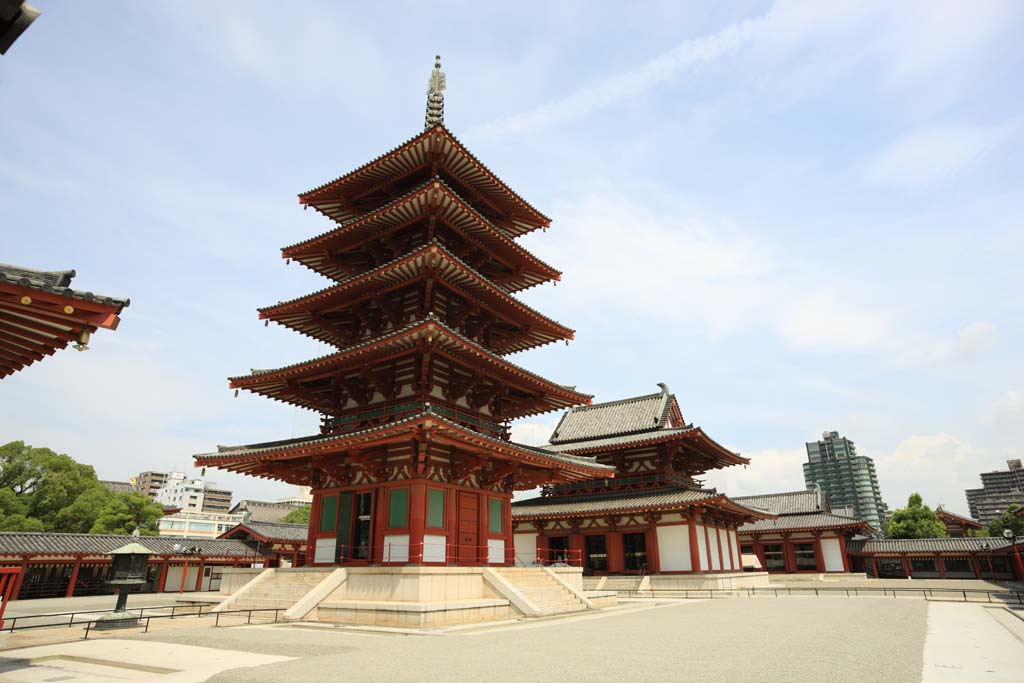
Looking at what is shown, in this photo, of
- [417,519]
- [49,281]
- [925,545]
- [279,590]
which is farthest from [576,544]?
[925,545]

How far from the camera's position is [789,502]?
5494 cm

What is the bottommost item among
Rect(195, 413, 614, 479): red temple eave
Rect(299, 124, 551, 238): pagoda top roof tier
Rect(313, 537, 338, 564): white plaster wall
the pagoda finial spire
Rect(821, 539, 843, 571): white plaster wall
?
Rect(821, 539, 843, 571): white plaster wall

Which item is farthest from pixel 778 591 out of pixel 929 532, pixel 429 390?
pixel 929 532

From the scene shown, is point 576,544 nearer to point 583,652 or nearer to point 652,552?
point 652,552

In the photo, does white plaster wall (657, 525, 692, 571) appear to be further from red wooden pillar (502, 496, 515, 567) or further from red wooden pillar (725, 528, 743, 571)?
red wooden pillar (502, 496, 515, 567)

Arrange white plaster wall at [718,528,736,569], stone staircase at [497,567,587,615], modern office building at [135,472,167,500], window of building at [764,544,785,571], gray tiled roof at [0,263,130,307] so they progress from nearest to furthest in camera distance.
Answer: gray tiled roof at [0,263,130,307]
stone staircase at [497,567,587,615]
white plaster wall at [718,528,736,569]
window of building at [764,544,785,571]
modern office building at [135,472,167,500]

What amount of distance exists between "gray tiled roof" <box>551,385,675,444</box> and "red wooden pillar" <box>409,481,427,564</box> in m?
22.5

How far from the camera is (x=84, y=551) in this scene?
3397cm

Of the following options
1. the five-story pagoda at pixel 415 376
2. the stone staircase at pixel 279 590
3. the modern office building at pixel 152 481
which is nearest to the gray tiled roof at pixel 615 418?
the five-story pagoda at pixel 415 376

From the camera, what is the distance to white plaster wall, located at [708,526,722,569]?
1361 inches

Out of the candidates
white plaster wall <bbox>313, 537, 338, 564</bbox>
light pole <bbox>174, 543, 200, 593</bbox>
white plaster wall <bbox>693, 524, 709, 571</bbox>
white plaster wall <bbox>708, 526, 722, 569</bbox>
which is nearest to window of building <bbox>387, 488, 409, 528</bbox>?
white plaster wall <bbox>313, 537, 338, 564</bbox>

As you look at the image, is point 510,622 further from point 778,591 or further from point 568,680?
point 778,591

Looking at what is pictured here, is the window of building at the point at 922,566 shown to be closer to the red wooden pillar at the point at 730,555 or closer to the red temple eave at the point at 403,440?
the red wooden pillar at the point at 730,555

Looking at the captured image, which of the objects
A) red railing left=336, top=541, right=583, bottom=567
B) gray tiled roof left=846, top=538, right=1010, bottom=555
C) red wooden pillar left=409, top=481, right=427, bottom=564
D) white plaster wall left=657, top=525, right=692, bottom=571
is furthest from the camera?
gray tiled roof left=846, top=538, right=1010, bottom=555
